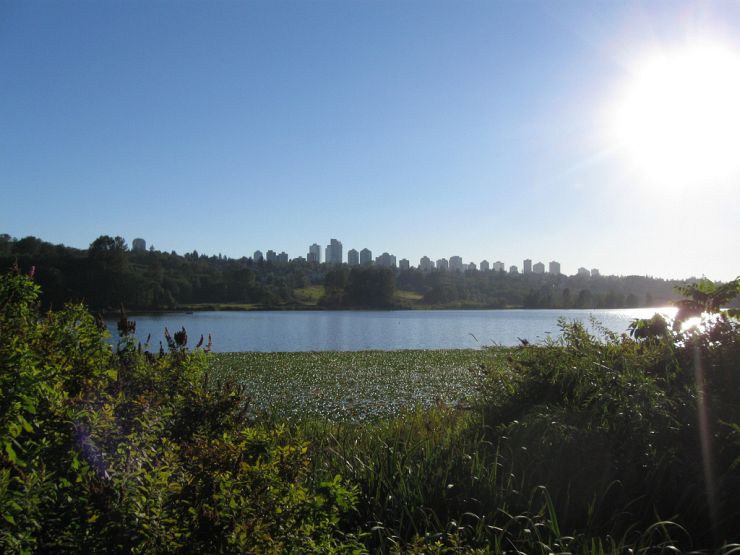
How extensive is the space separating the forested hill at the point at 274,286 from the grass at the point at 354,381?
120 feet

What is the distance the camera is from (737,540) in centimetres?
404

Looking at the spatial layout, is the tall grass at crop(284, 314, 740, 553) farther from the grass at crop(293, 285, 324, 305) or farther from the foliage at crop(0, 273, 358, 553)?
the grass at crop(293, 285, 324, 305)

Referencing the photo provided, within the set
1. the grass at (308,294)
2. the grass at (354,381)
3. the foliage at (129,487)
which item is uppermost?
the grass at (308,294)

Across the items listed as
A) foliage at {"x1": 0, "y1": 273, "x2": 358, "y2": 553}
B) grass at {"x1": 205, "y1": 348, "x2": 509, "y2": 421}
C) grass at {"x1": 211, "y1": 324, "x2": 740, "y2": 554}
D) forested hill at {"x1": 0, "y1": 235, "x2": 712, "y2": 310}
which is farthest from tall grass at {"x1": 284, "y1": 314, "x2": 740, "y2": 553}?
forested hill at {"x1": 0, "y1": 235, "x2": 712, "y2": 310}

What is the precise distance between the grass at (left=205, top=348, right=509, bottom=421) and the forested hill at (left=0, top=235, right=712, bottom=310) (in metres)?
36.4

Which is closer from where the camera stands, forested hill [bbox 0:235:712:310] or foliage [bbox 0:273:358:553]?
foliage [bbox 0:273:358:553]

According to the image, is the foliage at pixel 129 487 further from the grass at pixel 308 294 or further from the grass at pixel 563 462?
the grass at pixel 308 294

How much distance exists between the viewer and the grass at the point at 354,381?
10.9m

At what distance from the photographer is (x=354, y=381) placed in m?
15.6

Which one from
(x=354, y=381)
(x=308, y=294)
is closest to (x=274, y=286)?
(x=308, y=294)

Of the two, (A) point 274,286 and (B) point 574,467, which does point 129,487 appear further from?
(A) point 274,286

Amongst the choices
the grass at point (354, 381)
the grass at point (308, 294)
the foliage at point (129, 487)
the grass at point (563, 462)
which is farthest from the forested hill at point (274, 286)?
the foliage at point (129, 487)

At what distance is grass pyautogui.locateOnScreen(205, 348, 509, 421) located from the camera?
1092cm

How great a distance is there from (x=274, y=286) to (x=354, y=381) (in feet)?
304
